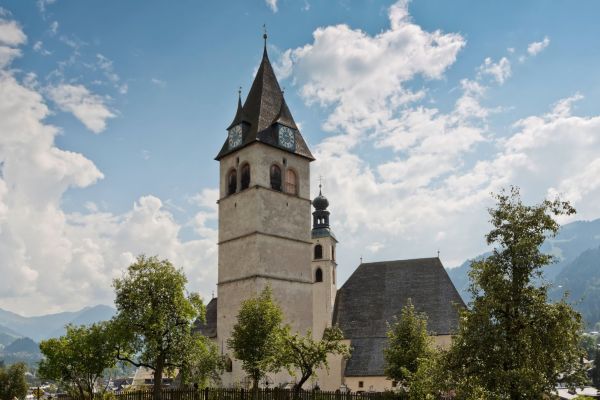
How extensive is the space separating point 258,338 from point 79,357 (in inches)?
514

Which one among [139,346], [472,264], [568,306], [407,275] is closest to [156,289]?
[139,346]

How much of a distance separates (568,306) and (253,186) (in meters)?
27.1

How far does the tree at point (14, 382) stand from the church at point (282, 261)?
34592 millimetres

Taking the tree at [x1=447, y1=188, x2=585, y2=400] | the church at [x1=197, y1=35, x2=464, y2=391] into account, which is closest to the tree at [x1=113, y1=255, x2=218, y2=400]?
the church at [x1=197, y1=35, x2=464, y2=391]

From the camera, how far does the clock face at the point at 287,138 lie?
4388 centimetres

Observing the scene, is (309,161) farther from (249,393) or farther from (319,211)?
(249,393)

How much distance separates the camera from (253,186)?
135ft

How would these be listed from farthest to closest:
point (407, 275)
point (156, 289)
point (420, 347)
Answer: point (407, 275) → point (420, 347) → point (156, 289)

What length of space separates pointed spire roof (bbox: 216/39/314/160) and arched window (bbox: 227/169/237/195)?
1698mm

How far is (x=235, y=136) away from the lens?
44.4 m

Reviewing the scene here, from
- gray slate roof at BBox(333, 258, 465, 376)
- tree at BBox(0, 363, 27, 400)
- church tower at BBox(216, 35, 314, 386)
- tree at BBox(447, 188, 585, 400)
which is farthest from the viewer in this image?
tree at BBox(0, 363, 27, 400)

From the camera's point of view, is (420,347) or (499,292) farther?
(420,347)

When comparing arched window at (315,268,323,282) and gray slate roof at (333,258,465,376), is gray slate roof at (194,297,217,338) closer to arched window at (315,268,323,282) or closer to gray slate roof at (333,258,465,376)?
arched window at (315,268,323,282)

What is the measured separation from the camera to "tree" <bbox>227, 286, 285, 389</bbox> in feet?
108
